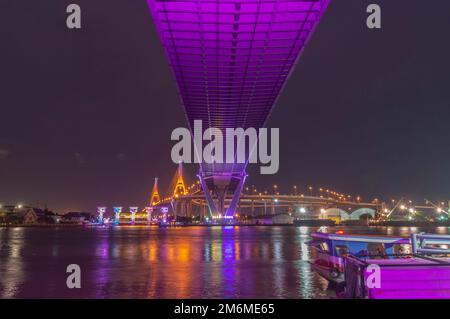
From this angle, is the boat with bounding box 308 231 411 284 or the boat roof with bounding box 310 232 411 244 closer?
the boat with bounding box 308 231 411 284

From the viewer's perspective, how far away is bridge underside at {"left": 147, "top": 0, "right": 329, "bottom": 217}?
45.1 m

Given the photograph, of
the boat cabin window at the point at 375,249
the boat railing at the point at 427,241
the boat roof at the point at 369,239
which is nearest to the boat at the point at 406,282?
the boat railing at the point at 427,241

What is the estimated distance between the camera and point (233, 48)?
56156 millimetres

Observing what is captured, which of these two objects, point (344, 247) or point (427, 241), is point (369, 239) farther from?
point (427, 241)

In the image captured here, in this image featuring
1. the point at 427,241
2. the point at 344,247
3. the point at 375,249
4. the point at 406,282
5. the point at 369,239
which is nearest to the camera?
the point at 406,282

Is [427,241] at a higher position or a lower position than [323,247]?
higher

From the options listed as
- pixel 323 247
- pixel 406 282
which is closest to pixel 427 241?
pixel 323 247

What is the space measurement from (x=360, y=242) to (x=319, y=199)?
156274mm

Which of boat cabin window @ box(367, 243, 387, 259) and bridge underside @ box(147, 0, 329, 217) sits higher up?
bridge underside @ box(147, 0, 329, 217)

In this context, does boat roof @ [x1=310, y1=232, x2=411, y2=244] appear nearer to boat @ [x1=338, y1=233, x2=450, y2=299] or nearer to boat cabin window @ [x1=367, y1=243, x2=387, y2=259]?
boat cabin window @ [x1=367, y1=243, x2=387, y2=259]

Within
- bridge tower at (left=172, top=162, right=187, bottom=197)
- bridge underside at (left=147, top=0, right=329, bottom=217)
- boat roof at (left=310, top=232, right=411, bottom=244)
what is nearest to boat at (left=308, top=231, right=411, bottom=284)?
boat roof at (left=310, top=232, right=411, bottom=244)
